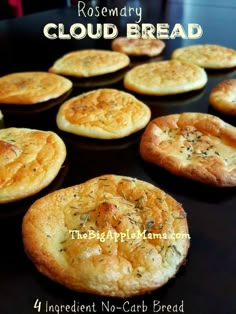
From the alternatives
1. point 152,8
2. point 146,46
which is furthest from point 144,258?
point 152,8

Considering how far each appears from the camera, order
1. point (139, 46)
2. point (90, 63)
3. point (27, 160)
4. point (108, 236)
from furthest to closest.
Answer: point (139, 46)
point (90, 63)
point (27, 160)
point (108, 236)

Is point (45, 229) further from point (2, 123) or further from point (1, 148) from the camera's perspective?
point (2, 123)

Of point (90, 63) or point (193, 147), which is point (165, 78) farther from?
point (193, 147)

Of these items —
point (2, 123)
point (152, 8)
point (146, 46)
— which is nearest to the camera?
point (2, 123)

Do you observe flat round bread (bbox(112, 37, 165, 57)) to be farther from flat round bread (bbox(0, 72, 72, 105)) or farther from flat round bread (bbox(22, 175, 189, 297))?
flat round bread (bbox(22, 175, 189, 297))

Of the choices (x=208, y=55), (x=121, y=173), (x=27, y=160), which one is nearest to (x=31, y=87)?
(x=27, y=160)

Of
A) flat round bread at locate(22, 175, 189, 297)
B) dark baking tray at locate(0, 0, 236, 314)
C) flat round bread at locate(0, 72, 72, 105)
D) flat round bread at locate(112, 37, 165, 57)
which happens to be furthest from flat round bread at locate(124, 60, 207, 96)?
flat round bread at locate(22, 175, 189, 297)

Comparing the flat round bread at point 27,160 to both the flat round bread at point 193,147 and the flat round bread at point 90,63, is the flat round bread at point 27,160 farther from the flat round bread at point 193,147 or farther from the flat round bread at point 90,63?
the flat round bread at point 90,63

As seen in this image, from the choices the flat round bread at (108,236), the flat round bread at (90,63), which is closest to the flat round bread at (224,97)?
the flat round bread at (90,63)
